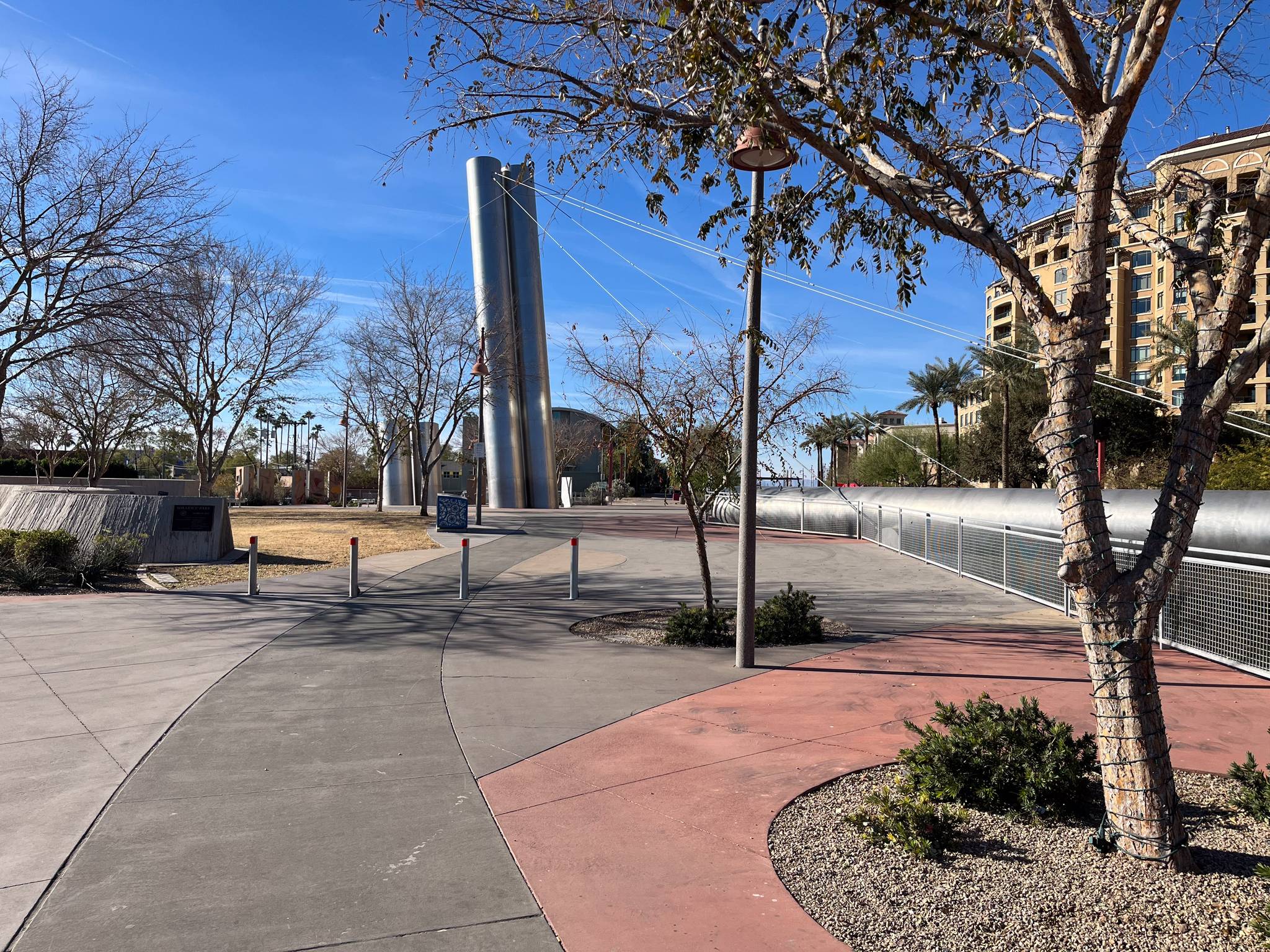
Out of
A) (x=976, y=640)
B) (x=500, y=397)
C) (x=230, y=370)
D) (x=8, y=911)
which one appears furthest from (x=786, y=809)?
(x=500, y=397)

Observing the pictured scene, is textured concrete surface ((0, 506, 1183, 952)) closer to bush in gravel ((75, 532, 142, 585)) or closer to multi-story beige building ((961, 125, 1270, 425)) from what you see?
bush in gravel ((75, 532, 142, 585))

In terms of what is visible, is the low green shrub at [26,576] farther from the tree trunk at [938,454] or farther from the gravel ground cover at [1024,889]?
the tree trunk at [938,454]

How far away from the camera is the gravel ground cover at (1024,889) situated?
333cm

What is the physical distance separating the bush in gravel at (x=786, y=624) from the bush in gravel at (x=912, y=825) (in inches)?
214

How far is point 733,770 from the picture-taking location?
A: 543 cm

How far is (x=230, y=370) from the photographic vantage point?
1253 inches

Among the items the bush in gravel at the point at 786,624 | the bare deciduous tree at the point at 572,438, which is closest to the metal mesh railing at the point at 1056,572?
the bush in gravel at the point at 786,624

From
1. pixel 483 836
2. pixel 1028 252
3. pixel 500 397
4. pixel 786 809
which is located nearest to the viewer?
pixel 483 836

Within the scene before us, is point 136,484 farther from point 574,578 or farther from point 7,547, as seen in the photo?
point 574,578

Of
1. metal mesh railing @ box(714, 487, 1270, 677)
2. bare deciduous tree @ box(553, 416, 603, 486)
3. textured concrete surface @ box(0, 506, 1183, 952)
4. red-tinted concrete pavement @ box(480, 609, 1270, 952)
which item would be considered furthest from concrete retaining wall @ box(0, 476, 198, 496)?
red-tinted concrete pavement @ box(480, 609, 1270, 952)

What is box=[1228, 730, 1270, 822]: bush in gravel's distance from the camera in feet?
13.6

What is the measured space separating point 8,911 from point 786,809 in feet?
12.2

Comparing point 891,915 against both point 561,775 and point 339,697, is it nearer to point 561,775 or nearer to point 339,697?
point 561,775

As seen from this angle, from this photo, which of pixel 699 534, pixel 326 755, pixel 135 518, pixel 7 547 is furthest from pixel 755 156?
pixel 135 518
